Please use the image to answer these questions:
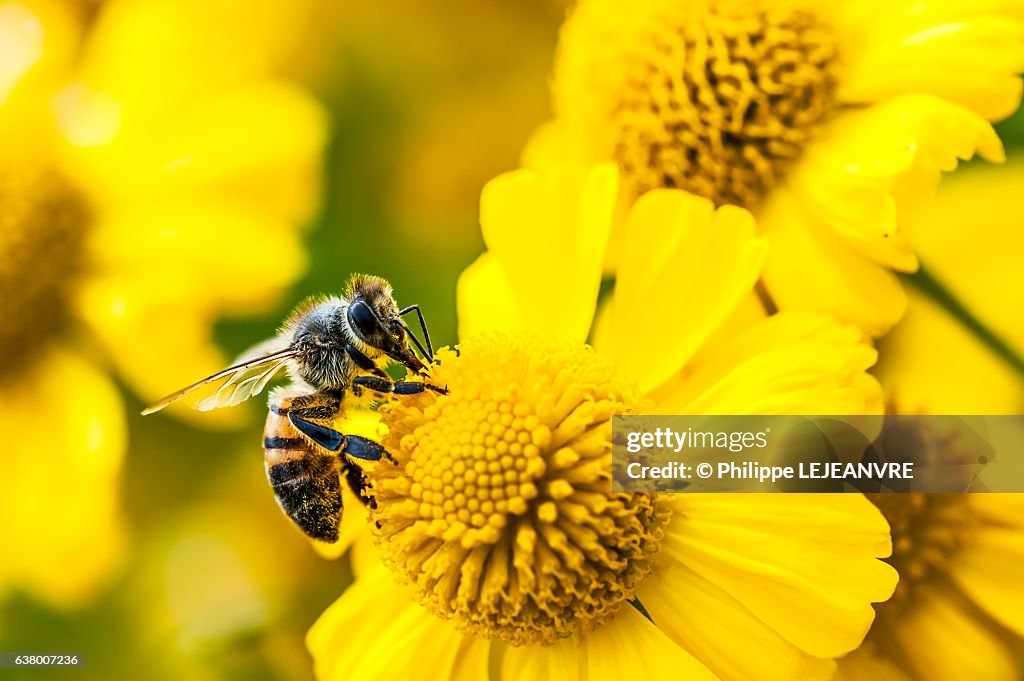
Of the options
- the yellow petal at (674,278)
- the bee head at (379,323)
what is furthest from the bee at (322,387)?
the yellow petal at (674,278)

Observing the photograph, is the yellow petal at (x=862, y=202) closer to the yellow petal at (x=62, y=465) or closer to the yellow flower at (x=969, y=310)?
the yellow flower at (x=969, y=310)

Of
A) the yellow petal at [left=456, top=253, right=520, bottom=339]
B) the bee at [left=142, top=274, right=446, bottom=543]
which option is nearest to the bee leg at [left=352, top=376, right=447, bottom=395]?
the bee at [left=142, top=274, right=446, bottom=543]

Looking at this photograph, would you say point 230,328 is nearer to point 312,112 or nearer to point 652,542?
point 312,112

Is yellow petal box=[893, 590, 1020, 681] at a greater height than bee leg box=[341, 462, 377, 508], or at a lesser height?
lesser

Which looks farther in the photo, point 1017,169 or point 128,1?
point 128,1

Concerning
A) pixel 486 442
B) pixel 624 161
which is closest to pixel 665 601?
pixel 486 442

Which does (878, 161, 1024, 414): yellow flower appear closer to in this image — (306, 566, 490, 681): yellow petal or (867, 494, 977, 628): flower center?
(867, 494, 977, 628): flower center

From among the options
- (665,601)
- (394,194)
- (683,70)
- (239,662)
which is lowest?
(239,662)
